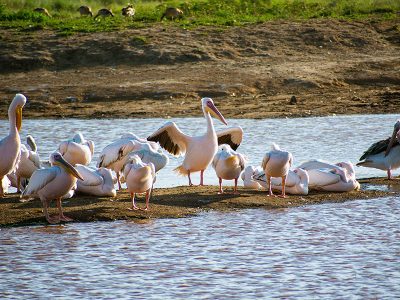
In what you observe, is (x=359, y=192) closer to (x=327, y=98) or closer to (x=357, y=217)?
(x=357, y=217)

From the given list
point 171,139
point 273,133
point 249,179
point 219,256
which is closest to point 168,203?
point 249,179

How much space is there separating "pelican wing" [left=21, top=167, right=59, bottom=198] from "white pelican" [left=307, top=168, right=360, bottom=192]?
2.88 m

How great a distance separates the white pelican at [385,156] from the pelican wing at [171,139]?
6.86 ft

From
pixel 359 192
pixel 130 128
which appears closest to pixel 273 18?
pixel 130 128

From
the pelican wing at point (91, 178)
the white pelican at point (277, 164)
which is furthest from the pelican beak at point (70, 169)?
the white pelican at point (277, 164)

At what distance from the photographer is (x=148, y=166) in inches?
370

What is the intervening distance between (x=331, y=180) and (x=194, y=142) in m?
1.60

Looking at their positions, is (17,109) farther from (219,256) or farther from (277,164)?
(219,256)

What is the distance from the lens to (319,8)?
2592 centimetres

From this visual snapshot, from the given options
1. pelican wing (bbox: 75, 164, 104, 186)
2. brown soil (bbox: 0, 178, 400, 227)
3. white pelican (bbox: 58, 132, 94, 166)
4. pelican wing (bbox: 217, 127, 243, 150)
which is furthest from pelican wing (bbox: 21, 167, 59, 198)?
pelican wing (bbox: 217, 127, 243, 150)

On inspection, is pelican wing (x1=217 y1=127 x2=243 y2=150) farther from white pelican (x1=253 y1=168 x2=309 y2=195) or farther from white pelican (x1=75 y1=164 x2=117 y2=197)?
white pelican (x1=75 y1=164 x2=117 y2=197)

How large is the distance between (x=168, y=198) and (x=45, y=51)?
1098cm

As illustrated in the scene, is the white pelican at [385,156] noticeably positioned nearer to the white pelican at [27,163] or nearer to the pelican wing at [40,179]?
the white pelican at [27,163]

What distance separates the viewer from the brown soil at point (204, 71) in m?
18.3
